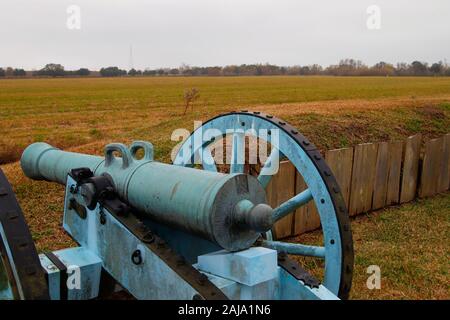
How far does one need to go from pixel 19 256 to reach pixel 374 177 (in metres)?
6.05

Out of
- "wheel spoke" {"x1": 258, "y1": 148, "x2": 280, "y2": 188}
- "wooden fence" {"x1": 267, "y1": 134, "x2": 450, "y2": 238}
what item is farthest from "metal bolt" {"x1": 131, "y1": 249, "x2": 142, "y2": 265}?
"wooden fence" {"x1": 267, "y1": 134, "x2": 450, "y2": 238}

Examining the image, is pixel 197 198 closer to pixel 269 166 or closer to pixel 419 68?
pixel 269 166

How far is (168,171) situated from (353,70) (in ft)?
299

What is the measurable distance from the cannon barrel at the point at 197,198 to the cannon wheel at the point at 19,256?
0.62 m

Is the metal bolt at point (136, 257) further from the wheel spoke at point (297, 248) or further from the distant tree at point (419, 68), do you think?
the distant tree at point (419, 68)

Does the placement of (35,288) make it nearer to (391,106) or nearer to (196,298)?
(196,298)

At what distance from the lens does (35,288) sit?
217cm

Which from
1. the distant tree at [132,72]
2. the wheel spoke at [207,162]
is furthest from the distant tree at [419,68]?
the wheel spoke at [207,162]

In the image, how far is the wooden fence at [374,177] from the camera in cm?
603

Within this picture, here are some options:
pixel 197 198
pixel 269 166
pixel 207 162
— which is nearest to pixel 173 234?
pixel 197 198

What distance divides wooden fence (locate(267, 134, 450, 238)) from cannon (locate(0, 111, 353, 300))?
260 centimetres

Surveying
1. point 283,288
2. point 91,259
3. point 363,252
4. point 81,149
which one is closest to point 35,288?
point 91,259

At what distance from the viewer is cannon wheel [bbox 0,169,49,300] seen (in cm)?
217

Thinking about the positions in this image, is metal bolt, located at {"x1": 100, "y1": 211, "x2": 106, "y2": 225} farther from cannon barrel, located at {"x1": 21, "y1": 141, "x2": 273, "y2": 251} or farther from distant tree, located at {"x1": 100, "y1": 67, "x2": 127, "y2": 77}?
distant tree, located at {"x1": 100, "y1": 67, "x2": 127, "y2": 77}
